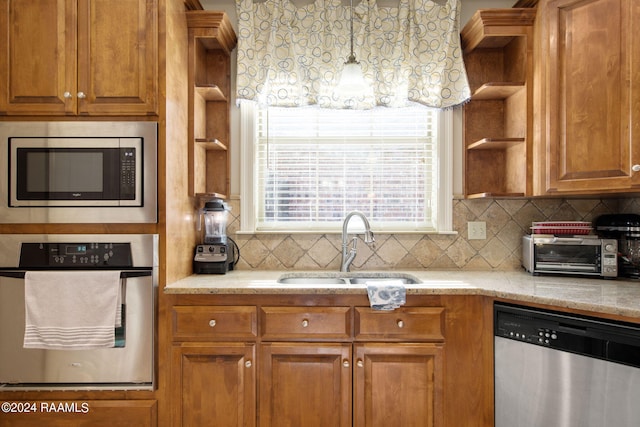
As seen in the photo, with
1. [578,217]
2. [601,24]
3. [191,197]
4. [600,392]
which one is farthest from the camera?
[578,217]

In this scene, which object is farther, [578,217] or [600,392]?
[578,217]

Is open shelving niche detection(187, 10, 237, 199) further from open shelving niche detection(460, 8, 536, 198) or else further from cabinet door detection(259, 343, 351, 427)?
open shelving niche detection(460, 8, 536, 198)

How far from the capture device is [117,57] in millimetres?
1779

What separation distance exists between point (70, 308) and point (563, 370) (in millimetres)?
2183

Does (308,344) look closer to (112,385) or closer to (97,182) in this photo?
(112,385)

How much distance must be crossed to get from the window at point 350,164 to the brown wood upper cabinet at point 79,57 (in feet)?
2.63

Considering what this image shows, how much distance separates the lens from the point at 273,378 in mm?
1765

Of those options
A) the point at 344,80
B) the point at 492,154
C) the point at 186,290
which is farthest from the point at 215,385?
the point at 492,154

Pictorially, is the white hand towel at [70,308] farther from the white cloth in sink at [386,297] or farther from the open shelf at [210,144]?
the white cloth in sink at [386,297]

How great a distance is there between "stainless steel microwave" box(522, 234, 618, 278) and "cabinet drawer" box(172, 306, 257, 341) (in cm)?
160

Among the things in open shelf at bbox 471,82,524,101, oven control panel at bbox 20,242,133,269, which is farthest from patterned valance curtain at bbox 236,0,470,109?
oven control panel at bbox 20,242,133,269

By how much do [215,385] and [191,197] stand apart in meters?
1.02

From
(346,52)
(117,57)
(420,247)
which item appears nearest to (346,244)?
(420,247)

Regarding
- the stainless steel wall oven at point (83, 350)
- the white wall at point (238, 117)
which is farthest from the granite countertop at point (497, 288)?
the white wall at point (238, 117)
